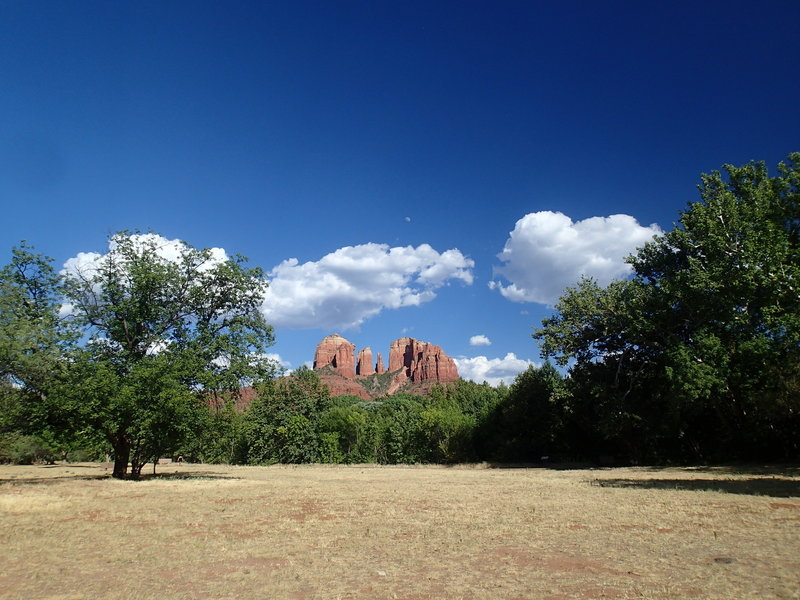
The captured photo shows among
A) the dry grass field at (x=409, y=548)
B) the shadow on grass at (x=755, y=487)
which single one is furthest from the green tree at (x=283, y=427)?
the shadow on grass at (x=755, y=487)

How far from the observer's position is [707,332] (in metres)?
23.9

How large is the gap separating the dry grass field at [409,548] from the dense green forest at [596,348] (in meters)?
7.65

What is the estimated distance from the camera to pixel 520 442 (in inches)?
1998

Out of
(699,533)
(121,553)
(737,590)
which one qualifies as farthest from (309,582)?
(699,533)

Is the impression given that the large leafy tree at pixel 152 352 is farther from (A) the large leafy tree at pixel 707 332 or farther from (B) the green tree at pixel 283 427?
(B) the green tree at pixel 283 427

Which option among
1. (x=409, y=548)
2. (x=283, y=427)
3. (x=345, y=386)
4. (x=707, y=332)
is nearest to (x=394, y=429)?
(x=283, y=427)

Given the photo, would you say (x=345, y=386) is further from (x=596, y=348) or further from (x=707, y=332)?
(x=707, y=332)

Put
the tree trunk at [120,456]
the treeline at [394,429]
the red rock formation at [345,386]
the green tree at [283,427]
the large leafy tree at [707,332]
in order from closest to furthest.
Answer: the large leafy tree at [707,332] < the tree trunk at [120,456] < the treeline at [394,429] < the green tree at [283,427] < the red rock formation at [345,386]

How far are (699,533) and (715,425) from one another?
108ft

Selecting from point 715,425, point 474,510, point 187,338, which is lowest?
point 474,510

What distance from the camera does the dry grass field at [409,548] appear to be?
21.6 feet

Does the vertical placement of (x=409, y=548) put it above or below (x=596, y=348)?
below

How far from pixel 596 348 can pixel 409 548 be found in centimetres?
3401

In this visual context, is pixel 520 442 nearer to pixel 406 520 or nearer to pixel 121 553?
pixel 406 520
